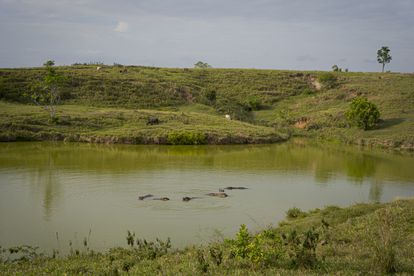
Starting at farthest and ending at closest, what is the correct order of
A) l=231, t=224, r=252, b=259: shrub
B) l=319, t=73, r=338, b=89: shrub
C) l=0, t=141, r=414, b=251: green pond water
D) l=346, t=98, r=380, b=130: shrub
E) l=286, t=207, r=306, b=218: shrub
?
1. l=319, t=73, r=338, b=89: shrub
2. l=346, t=98, r=380, b=130: shrub
3. l=286, t=207, r=306, b=218: shrub
4. l=0, t=141, r=414, b=251: green pond water
5. l=231, t=224, r=252, b=259: shrub

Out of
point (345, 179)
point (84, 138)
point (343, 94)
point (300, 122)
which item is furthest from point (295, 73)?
point (345, 179)

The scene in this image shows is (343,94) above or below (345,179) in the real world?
above

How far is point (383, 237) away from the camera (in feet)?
35.7

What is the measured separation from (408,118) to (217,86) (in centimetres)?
4099

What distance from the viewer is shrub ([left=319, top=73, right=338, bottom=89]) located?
317 feet

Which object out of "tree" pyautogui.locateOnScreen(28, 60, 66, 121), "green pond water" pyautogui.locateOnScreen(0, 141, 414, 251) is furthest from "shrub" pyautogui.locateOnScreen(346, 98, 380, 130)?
"tree" pyautogui.locateOnScreen(28, 60, 66, 121)

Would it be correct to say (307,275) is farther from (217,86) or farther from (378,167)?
(217,86)

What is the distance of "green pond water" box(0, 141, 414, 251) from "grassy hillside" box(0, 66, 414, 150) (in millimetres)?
11452

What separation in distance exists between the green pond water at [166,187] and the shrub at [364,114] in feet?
46.9

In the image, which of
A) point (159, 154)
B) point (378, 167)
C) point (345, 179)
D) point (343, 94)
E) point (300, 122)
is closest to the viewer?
point (345, 179)

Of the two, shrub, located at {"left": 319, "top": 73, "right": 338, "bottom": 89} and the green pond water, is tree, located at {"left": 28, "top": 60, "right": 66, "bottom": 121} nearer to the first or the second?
the green pond water

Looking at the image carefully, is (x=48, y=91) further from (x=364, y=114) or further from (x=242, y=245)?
(x=242, y=245)

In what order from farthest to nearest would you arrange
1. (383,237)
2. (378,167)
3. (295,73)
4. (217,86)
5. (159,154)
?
(295,73) < (217,86) < (159,154) < (378,167) < (383,237)

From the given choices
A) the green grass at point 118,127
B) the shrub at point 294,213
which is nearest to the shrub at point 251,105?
the green grass at point 118,127
